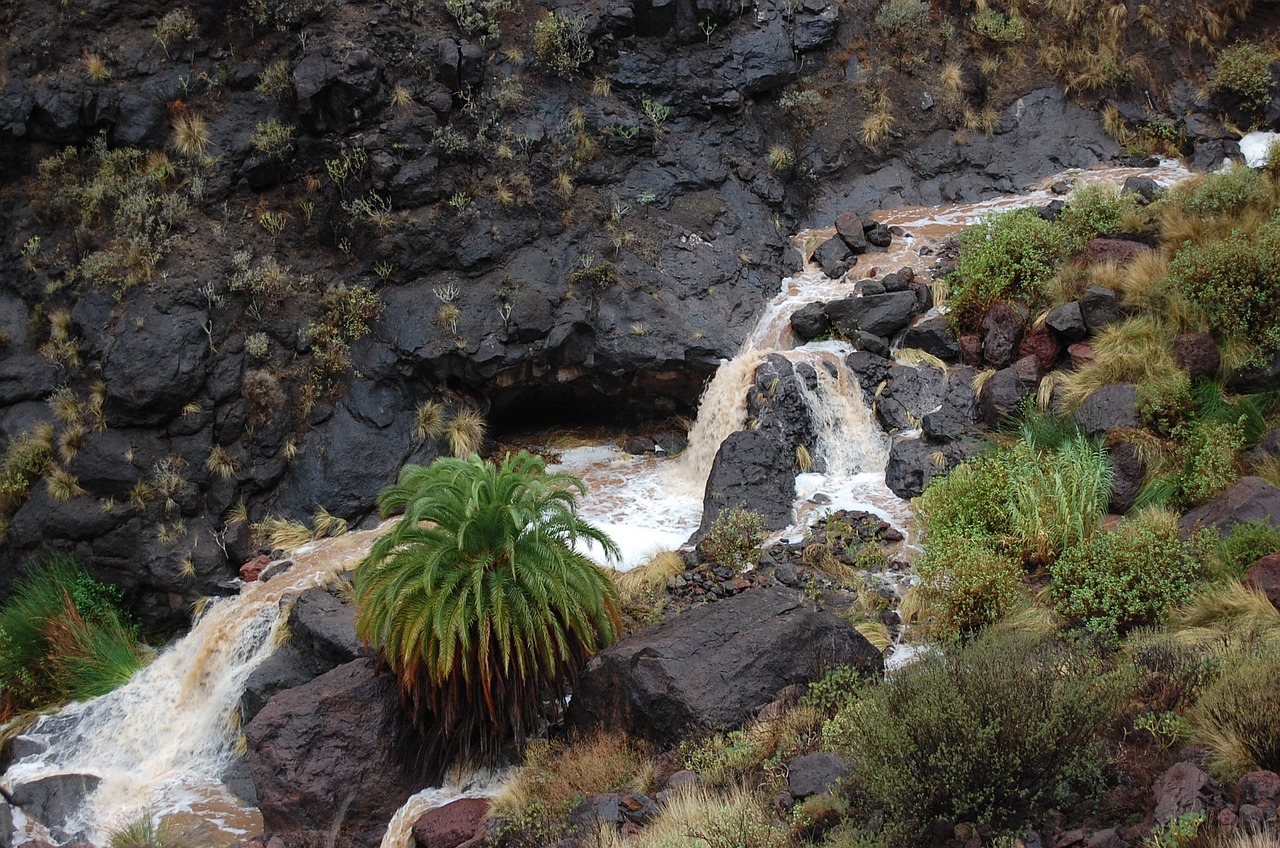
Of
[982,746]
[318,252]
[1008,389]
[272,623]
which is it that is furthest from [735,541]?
[318,252]

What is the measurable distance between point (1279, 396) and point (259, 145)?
14181 mm

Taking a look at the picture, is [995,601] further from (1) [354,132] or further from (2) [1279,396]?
(1) [354,132]

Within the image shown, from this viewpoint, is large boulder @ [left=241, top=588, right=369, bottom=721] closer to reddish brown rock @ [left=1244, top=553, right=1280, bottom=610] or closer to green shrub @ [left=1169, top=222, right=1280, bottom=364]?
reddish brown rock @ [left=1244, top=553, right=1280, bottom=610]

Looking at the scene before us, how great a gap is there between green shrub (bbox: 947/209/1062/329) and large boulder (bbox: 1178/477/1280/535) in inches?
181

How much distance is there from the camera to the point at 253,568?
12289 millimetres

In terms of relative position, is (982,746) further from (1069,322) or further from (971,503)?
(1069,322)

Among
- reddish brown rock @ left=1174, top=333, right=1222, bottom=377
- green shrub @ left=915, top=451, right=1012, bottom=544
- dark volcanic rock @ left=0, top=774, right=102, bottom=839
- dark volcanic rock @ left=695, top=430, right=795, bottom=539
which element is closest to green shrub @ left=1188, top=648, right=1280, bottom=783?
green shrub @ left=915, top=451, right=1012, bottom=544

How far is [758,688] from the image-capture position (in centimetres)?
765

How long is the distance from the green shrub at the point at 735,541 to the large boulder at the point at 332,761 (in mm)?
4034

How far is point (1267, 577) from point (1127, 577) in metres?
1.05

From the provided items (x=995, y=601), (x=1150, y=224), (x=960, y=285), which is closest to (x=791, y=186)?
(x=960, y=285)

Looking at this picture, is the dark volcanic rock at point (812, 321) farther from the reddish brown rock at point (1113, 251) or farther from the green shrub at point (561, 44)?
the green shrub at point (561, 44)

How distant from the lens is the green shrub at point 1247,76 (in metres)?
16.7

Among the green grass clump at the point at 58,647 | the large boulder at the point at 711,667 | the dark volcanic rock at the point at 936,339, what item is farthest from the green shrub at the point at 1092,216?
the green grass clump at the point at 58,647
